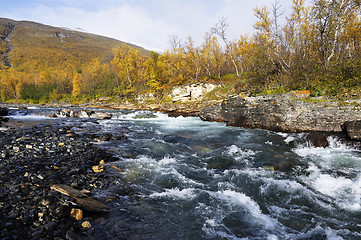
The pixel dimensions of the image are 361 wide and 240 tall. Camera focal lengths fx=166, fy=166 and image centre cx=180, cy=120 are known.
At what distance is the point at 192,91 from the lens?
1346 inches

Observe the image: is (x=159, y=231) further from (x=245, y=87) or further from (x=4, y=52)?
(x=4, y=52)

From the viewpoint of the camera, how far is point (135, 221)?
4.00 metres

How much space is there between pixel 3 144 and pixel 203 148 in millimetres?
10193

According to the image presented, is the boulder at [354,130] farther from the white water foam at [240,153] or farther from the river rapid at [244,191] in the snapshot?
the white water foam at [240,153]

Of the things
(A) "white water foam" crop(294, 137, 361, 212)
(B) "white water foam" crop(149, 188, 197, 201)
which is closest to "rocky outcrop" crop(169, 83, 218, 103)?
(A) "white water foam" crop(294, 137, 361, 212)

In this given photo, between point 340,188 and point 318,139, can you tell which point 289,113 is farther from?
point 340,188

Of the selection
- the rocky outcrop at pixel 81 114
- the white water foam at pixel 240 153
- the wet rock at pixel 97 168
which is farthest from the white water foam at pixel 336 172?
the rocky outcrop at pixel 81 114

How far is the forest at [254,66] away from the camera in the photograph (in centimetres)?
1496

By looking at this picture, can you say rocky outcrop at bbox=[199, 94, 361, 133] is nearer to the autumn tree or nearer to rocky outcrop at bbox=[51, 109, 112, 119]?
rocky outcrop at bbox=[51, 109, 112, 119]

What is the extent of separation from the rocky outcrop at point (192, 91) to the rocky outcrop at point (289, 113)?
1572 cm

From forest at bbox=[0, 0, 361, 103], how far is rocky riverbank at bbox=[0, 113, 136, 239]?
53.2ft

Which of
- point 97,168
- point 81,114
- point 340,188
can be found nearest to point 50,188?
point 97,168

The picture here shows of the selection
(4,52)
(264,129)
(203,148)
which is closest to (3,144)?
(203,148)

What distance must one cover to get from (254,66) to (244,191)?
2185cm
